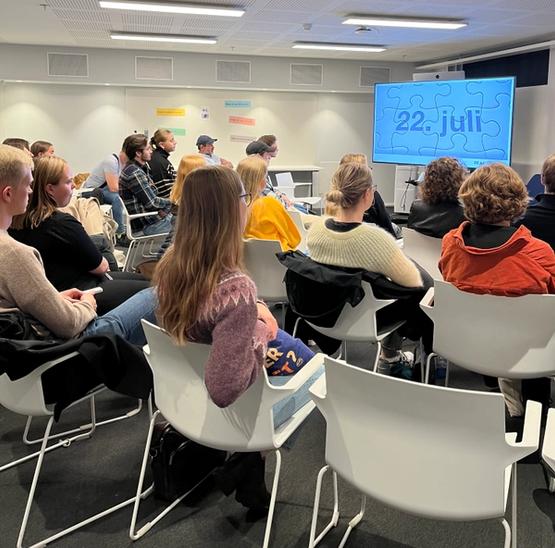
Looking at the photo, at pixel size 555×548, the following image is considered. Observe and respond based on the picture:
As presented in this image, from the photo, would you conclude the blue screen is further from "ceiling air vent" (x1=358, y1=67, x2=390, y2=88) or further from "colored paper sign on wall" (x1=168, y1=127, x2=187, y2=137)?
"colored paper sign on wall" (x1=168, y1=127, x2=187, y2=137)

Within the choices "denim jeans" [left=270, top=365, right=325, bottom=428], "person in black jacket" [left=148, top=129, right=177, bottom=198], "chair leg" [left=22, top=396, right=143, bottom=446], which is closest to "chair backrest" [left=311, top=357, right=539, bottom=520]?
"denim jeans" [left=270, top=365, right=325, bottom=428]

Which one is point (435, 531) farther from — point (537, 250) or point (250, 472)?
point (537, 250)

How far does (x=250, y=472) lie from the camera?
2064mm

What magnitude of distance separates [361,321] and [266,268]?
915mm

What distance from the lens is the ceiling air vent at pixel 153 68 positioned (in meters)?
8.87

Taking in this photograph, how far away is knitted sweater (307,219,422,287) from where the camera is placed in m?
2.58

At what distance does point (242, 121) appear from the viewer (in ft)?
32.0

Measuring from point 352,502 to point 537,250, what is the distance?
48.7 inches

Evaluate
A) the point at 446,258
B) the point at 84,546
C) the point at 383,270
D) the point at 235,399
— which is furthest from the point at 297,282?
the point at 84,546

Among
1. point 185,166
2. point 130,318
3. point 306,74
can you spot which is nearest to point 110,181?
point 185,166

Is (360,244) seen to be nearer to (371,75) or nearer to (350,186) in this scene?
(350,186)

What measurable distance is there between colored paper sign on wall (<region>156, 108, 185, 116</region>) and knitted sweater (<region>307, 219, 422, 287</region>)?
24.3ft

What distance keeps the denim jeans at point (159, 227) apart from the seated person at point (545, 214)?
3.33m

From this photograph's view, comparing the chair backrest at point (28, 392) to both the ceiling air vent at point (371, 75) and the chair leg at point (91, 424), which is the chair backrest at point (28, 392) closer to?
the chair leg at point (91, 424)
